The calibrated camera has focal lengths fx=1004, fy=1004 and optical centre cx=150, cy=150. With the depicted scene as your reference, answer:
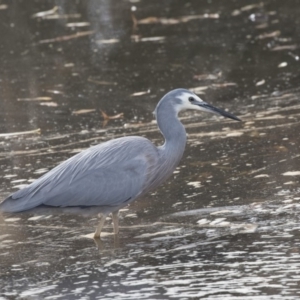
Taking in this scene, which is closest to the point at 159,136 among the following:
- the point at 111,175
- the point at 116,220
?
the point at 111,175

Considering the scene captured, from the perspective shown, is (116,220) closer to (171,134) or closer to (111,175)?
(111,175)

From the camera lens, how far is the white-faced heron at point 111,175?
7.69 meters

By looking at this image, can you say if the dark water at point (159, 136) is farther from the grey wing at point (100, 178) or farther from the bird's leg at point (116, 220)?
the grey wing at point (100, 178)

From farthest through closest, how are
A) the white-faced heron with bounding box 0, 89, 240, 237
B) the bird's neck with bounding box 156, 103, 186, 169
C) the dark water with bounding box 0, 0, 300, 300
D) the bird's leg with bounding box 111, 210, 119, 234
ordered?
the bird's neck with bounding box 156, 103, 186, 169 < the bird's leg with bounding box 111, 210, 119, 234 < the white-faced heron with bounding box 0, 89, 240, 237 < the dark water with bounding box 0, 0, 300, 300

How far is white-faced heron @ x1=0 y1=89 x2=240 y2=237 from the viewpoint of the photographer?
25.2ft

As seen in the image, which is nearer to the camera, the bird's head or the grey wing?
the grey wing

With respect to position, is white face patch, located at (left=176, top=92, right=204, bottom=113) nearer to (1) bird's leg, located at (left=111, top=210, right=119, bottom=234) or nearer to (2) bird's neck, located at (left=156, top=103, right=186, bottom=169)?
(2) bird's neck, located at (left=156, top=103, right=186, bottom=169)

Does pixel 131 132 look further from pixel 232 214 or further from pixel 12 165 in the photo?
pixel 232 214

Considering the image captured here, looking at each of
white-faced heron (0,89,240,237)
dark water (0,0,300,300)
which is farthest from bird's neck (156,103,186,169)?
dark water (0,0,300,300)

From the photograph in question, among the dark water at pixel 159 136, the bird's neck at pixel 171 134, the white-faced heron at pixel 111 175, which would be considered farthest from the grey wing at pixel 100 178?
the dark water at pixel 159 136

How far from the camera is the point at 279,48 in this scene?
13.6 metres

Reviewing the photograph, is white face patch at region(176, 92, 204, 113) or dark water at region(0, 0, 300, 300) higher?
white face patch at region(176, 92, 204, 113)

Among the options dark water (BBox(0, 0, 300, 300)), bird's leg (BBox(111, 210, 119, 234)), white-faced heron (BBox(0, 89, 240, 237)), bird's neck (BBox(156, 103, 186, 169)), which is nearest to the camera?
dark water (BBox(0, 0, 300, 300))

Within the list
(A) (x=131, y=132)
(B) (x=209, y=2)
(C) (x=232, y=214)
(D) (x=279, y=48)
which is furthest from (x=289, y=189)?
(B) (x=209, y=2)
